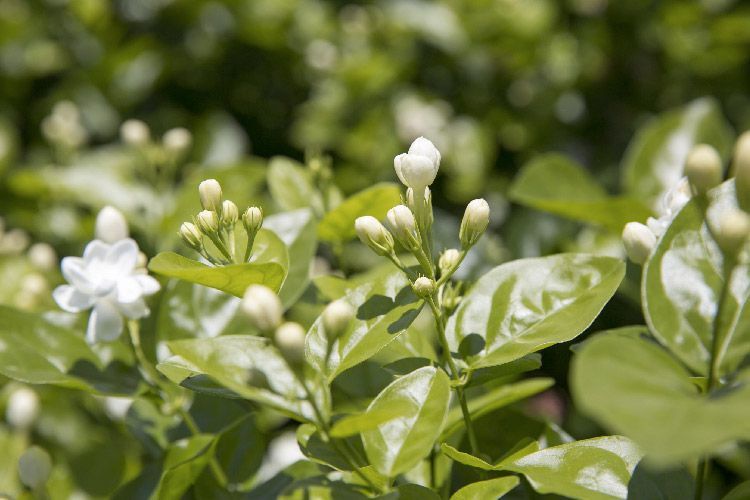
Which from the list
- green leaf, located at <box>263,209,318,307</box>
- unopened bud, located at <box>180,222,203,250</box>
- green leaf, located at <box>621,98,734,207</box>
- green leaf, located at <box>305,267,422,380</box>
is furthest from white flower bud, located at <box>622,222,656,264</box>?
green leaf, located at <box>621,98,734,207</box>

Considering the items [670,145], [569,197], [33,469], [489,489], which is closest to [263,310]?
[489,489]

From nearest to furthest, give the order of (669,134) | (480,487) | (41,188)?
(480,487) → (669,134) → (41,188)

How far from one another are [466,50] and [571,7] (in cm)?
41

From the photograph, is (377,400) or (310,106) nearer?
(377,400)

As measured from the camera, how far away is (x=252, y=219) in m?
0.92

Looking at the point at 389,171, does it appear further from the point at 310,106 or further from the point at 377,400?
the point at 377,400

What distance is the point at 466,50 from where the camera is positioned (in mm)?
2461

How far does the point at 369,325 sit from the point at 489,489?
0.70 feet

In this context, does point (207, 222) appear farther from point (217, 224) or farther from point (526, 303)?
point (526, 303)

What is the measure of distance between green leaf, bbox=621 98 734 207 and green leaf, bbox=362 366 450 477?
830 millimetres

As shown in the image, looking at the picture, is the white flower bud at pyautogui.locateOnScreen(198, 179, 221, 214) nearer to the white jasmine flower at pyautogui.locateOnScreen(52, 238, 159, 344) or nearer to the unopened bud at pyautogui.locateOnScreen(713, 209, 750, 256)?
the white jasmine flower at pyautogui.locateOnScreen(52, 238, 159, 344)

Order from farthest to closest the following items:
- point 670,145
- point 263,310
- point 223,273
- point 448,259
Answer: point 670,145
point 448,259
point 223,273
point 263,310

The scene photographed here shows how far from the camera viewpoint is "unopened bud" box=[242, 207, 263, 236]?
911 millimetres

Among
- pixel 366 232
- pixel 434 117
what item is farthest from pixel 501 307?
pixel 434 117
